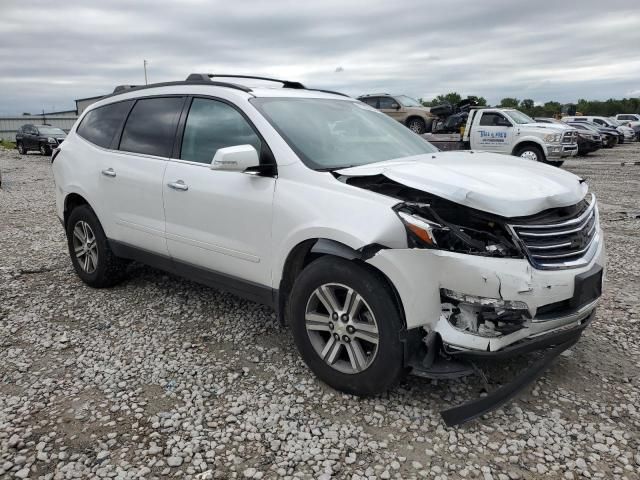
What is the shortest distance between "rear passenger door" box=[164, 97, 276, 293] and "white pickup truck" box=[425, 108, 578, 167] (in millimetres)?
12591

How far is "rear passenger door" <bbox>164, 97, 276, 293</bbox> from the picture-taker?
3.34 m

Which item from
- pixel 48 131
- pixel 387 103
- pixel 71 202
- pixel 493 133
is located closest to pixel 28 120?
pixel 48 131

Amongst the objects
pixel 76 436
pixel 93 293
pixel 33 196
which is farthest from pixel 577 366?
pixel 33 196

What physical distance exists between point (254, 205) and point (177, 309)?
163 centimetres

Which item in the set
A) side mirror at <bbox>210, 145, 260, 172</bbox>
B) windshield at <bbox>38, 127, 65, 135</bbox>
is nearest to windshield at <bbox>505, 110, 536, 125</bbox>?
side mirror at <bbox>210, 145, 260, 172</bbox>

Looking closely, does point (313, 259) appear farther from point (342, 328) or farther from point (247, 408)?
point (247, 408)

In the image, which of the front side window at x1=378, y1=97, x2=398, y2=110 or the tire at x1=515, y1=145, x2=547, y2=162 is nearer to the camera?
the tire at x1=515, y1=145, x2=547, y2=162

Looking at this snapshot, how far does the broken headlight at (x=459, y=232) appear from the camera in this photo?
262 centimetres

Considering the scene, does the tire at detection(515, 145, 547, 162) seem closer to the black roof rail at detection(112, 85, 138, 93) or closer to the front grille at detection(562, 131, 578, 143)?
the front grille at detection(562, 131, 578, 143)

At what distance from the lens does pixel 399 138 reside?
412 cm

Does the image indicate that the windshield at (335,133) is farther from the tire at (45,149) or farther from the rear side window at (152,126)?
the tire at (45,149)

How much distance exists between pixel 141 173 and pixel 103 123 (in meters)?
1.08

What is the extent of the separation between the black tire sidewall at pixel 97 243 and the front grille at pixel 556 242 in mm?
3659

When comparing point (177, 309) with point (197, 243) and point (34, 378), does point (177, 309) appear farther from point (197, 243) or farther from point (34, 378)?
point (34, 378)
